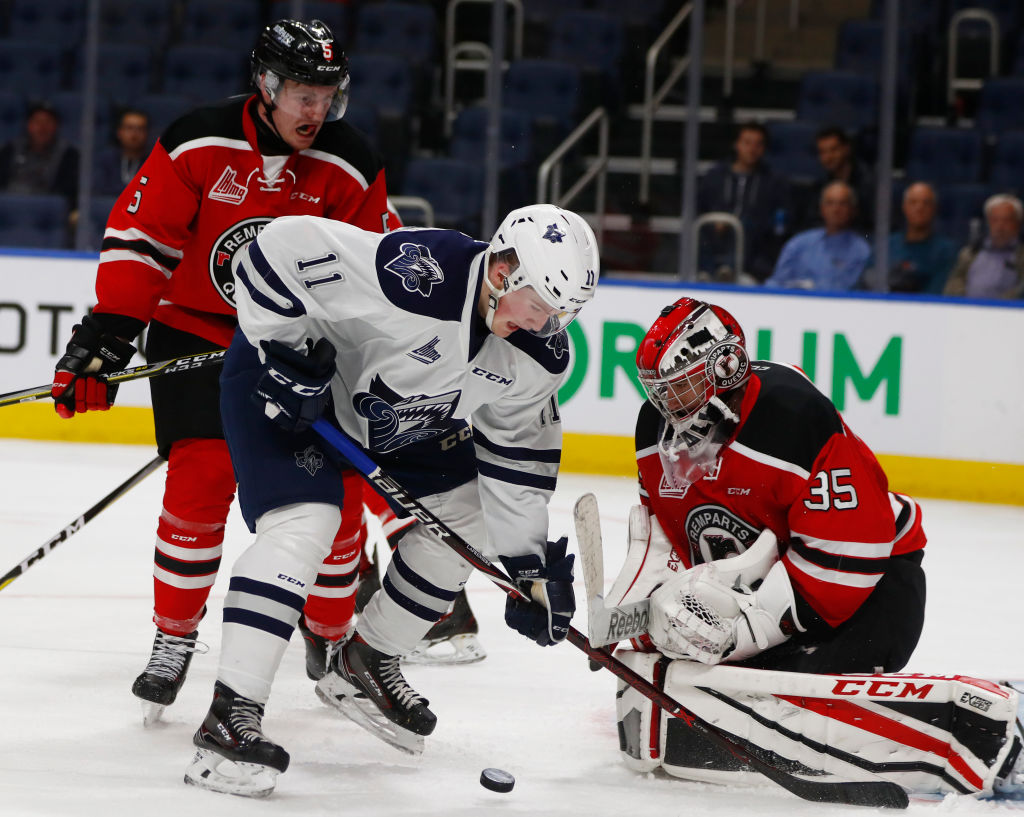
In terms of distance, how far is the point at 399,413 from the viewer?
241cm

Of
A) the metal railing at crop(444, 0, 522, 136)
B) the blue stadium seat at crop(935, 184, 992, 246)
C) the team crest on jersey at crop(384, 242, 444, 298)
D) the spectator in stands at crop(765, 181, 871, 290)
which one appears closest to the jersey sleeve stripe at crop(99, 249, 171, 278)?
the team crest on jersey at crop(384, 242, 444, 298)

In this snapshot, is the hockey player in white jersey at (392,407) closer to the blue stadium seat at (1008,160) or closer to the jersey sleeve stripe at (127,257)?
the jersey sleeve stripe at (127,257)

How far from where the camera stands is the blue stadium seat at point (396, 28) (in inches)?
287

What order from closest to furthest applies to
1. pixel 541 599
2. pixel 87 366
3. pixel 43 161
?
pixel 541 599, pixel 87 366, pixel 43 161

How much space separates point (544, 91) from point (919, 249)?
1.92 metres

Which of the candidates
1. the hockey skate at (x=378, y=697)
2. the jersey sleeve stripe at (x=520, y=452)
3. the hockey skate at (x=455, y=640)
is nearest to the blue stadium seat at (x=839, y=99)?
the hockey skate at (x=455, y=640)

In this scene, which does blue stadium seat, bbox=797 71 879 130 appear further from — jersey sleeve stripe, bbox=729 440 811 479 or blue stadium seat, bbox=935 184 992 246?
jersey sleeve stripe, bbox=729 440 811 479

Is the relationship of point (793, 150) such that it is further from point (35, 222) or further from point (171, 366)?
point (171, 366)

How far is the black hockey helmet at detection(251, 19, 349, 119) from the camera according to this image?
272 cm

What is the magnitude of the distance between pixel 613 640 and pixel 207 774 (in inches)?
26.5

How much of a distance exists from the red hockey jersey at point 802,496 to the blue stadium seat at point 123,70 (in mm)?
5187

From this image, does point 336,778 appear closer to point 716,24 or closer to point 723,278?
point 723,278

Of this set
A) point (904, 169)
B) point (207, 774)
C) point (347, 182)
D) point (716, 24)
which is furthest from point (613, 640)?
point (716, 24)

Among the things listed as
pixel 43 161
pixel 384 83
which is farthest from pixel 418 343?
pixel 384 83
